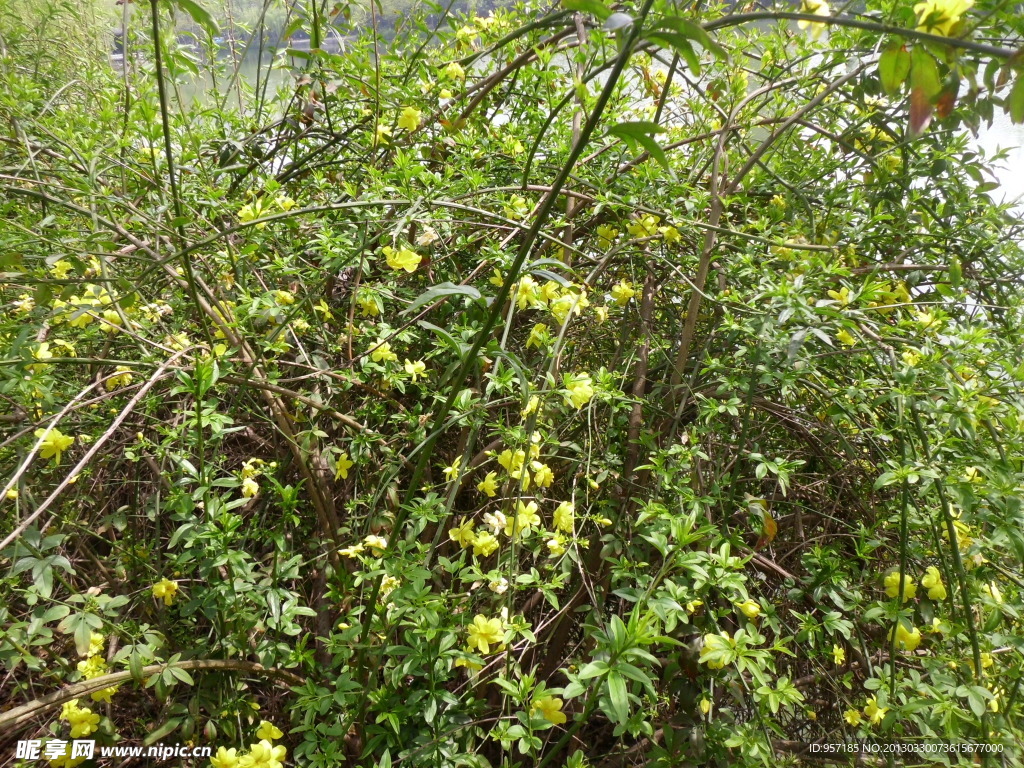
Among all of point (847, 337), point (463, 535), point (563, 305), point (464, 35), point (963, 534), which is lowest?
point (463, 535)

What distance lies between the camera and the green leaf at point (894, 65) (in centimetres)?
50

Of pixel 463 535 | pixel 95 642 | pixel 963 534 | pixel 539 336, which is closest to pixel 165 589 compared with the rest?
pixel 95 642

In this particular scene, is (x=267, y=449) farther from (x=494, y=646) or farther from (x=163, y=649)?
(x=494, y=646)

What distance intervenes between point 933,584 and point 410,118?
4.48 ft

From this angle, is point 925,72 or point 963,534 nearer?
point 925,72

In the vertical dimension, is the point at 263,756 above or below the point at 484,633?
below

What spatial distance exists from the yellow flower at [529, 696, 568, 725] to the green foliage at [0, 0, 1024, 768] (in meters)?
0.02

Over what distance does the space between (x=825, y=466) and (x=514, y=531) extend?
0.81m

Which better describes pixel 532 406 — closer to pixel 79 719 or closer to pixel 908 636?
pixel 908 636

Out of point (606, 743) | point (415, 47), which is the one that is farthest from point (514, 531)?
point (415, 47)

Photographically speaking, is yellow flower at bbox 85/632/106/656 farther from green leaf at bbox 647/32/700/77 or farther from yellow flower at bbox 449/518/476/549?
green leaf at bbox 647/32/700/77

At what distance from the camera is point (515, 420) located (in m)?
1.38

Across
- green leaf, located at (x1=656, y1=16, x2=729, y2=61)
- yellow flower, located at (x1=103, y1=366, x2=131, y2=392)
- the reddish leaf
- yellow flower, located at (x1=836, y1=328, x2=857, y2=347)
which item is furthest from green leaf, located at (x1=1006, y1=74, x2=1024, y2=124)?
yellow flower, located at (x1=103, y1=366, x2=131, y2=392)

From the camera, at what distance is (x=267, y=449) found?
1.55m
